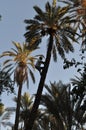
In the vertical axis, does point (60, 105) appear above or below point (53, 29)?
below

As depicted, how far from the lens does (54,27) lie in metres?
36.7

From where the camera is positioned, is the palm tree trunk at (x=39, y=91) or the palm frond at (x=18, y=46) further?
the palm frond at (x=18, y=46)

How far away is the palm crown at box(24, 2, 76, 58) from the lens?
3675cm

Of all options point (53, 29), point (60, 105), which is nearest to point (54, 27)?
point (53, 29)

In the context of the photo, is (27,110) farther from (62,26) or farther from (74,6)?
(74,6)

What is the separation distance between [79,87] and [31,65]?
2574 centimetres

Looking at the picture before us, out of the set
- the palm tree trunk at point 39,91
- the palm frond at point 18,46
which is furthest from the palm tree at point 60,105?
the palm frond at point 18,46

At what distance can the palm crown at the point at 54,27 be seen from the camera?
36.8 meters

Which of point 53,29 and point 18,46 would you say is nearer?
point 53,29

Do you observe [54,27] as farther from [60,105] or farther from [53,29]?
[60,105]

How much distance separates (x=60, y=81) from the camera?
1483 inches

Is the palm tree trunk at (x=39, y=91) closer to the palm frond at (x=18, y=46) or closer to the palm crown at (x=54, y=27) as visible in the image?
the palm crown at (x=54, y=27)

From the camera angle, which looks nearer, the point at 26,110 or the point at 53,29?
the point at 53,29

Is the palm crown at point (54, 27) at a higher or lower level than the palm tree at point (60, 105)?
higher
